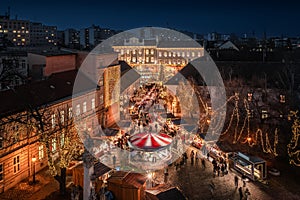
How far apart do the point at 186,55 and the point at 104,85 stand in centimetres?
5115

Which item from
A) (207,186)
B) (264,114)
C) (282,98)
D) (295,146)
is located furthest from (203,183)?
(282,98)

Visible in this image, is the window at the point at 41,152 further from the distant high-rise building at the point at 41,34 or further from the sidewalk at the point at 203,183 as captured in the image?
the distant high-rise building at the point at 41,34

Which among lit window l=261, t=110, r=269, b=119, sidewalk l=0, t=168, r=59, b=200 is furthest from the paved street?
lit window l=261, t=110, r=269, b=119

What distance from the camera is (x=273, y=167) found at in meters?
19.7

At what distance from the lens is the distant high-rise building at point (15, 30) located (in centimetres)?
9294

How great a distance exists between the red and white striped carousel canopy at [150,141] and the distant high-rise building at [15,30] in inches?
3326

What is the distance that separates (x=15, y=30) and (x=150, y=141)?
91.0 m

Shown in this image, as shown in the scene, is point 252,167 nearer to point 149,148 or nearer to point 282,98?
point 149,148

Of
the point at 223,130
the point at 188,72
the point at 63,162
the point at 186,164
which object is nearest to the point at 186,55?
the point at 188,72

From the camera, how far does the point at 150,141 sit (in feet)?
62.1

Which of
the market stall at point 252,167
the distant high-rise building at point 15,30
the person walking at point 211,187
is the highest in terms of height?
the distant high-rise building at point 15,30

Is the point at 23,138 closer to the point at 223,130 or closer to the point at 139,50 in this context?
the point at 223,130

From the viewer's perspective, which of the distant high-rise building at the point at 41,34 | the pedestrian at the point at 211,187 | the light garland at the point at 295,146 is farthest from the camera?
the distant high-rise building at the point at 41,34

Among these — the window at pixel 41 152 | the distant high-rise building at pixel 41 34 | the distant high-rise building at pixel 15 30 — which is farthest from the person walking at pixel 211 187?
the distant high-rise building at pixel 41 34
